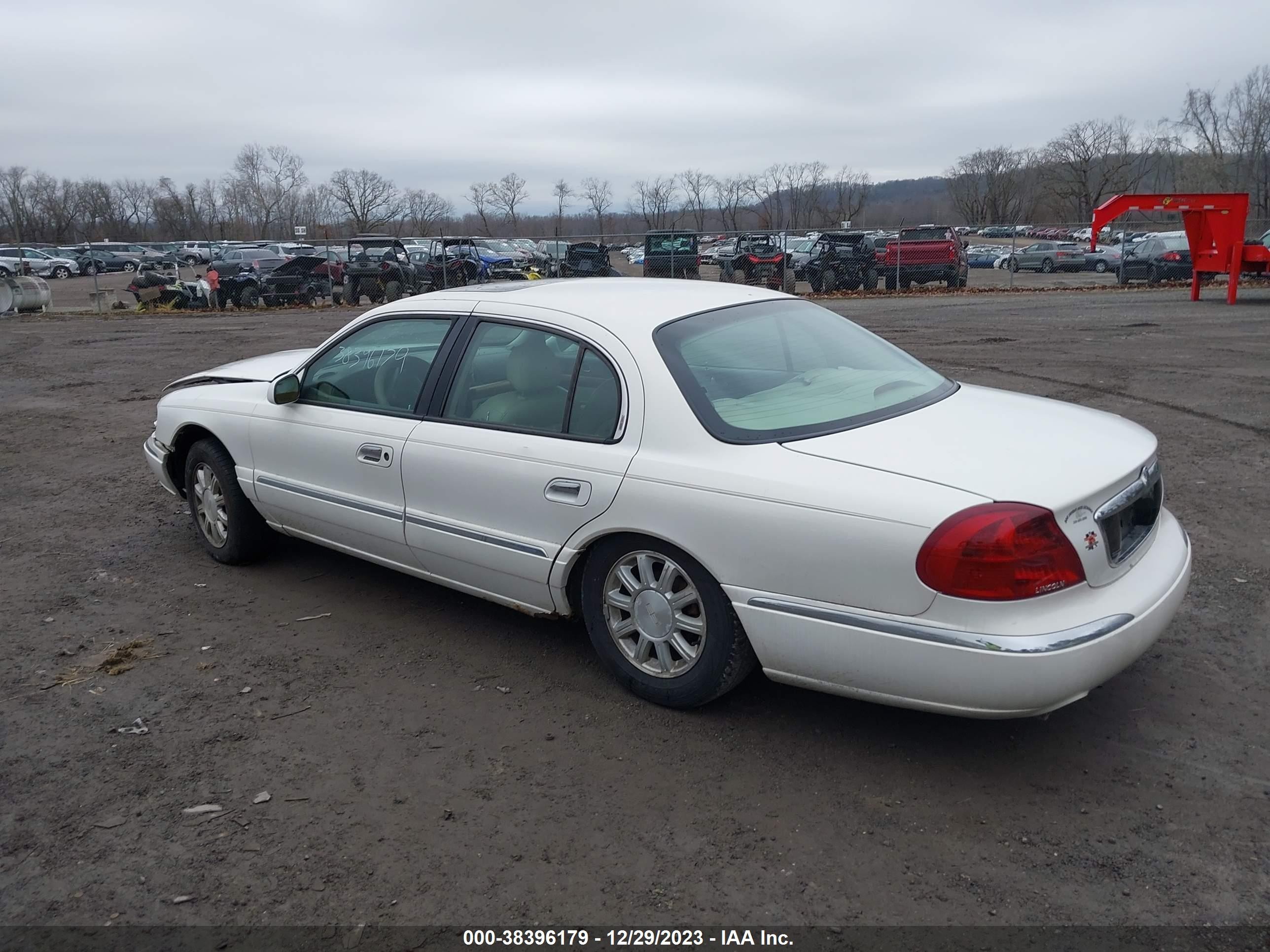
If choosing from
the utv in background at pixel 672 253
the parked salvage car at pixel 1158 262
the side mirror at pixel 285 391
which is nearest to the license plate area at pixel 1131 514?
the side mirror at pixel 285 391

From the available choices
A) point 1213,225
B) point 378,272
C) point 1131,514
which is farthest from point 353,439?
point 378,272

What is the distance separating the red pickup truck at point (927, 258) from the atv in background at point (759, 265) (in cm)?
282

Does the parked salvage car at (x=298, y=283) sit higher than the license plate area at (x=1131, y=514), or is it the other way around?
the parked salvage car at (x=298, y=283)

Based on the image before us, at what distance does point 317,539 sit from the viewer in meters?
4.94

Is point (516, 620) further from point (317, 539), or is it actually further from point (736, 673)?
point (736, 673)

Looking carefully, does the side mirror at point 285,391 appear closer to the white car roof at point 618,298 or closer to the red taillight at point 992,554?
the white car roof at point 618,298

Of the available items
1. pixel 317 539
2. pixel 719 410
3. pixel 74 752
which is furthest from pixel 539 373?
pixel 74 752

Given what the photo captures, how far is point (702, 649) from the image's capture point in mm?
3523

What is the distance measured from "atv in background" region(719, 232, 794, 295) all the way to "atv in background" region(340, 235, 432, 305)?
28.0 ft

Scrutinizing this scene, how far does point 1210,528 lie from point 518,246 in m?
41.9

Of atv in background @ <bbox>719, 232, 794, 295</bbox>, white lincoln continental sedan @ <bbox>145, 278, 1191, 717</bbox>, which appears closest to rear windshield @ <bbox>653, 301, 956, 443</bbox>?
white lincoln continental sedan @ <bbox>145, 278, 1191, 717</bbox>

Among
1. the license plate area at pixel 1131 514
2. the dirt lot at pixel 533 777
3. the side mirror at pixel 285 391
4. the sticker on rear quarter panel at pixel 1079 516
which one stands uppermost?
the side mirror at pixel 285 391

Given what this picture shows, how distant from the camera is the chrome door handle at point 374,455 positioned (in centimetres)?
439

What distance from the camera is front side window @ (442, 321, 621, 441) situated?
3.81m
